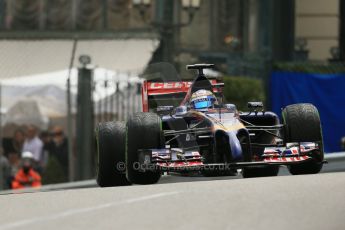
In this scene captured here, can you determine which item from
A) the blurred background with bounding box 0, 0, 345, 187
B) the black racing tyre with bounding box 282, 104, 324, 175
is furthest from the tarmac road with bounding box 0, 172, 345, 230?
the blurred background with bounding box 0, 0, 345, 187

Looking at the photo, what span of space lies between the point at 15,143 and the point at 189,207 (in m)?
17.9

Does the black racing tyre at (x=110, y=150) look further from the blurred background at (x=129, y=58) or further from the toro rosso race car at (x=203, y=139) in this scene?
the blurred background at (x=129, y=58)

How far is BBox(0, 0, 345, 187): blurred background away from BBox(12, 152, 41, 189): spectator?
141 centimetres

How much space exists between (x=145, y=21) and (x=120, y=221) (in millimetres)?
23788

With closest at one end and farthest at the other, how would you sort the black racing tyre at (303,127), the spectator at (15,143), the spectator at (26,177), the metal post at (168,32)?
the black racing tyre at (303,127), the spectator at (26,177), the spectator at (15,143), the metal post at (168,32)

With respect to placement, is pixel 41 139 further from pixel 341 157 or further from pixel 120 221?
pixel 120 221

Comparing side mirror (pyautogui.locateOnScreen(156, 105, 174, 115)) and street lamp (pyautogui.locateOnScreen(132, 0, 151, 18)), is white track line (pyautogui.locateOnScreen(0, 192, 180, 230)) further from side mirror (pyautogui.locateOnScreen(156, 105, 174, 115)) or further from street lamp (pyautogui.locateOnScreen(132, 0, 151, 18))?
street lamp (pyautogui.locateOnScreen(132, 0, 151, 18))

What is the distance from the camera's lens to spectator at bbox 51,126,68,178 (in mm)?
27619

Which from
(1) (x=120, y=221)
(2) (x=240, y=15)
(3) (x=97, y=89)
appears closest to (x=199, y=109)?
(1) (x=120, y=221)

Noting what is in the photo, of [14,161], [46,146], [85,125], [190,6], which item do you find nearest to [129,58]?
[190,6]

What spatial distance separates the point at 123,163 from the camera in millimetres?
13125

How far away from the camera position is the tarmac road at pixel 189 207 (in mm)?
9641

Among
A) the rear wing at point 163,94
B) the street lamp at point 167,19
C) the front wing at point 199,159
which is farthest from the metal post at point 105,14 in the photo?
the front wing at point 199,159

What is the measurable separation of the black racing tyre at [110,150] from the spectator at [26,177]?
10.8 metres
